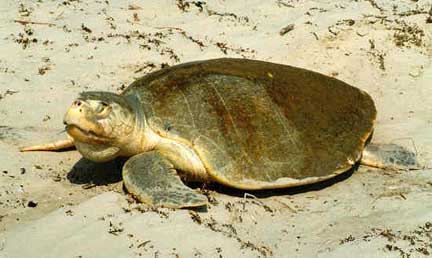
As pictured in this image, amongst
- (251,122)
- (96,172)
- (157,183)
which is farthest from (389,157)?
(96,172)

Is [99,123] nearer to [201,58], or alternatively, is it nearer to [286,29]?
[201,58]

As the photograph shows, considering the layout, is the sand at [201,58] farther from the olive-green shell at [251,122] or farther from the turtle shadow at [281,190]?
the olive-green shell at [251,122]

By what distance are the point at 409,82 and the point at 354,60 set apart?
17.4 inches

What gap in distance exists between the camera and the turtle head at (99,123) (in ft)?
9.91

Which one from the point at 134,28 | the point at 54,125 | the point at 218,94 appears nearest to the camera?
the point at 218,94

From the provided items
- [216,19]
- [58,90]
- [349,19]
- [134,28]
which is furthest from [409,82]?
[58,90]

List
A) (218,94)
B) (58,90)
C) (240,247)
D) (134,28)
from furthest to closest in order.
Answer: (134,28) < (58,90) < (218,94) < (240,247)

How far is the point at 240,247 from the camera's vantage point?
267 centimetres

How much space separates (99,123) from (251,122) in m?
0.79

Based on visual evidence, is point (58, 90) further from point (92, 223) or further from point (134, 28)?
point (92, 223)

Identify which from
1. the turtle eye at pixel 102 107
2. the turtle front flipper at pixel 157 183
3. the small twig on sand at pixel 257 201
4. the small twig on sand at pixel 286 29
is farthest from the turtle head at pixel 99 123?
A: the small twig on sand at pixel 286 29

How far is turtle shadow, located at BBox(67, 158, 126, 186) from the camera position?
134 inches

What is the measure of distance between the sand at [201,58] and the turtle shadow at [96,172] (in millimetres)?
11

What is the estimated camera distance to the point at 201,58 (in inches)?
193
